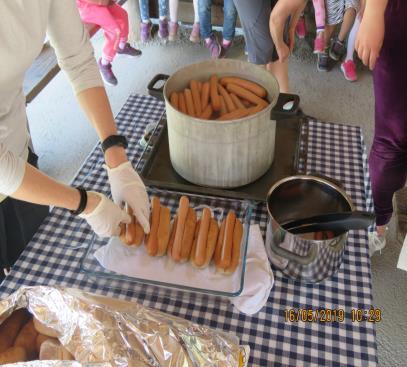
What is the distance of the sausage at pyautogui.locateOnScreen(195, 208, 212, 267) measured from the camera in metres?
0.84

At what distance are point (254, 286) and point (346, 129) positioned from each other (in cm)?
68

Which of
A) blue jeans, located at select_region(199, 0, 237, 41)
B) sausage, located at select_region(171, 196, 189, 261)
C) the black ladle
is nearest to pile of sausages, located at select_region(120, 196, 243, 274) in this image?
sausage, located at select_region(171, 196, 189, 261)

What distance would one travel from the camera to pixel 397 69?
1280mm

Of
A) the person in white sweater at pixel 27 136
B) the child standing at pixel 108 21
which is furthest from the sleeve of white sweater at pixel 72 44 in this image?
the child standing at pixel 108 21

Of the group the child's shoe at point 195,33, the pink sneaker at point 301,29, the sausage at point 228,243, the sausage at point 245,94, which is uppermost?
the sausage at point 245,94

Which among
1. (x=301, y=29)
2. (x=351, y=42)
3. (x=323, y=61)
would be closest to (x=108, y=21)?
(x=301, y=29)

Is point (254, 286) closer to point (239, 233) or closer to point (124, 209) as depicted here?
point (239, 233)

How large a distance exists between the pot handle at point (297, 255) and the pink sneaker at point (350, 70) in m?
2.35

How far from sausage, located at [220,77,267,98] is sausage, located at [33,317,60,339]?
2.47ft

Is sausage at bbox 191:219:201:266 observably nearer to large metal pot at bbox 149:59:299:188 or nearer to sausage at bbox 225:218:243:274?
sausage at bbox 225:218:243:274

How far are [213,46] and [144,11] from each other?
24.4 inches

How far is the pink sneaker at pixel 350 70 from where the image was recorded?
2887 mm

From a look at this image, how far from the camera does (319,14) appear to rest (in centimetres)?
281

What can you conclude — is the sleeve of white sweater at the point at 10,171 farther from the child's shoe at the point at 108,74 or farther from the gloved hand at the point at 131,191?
the child's shoe at the point at 108,74
